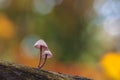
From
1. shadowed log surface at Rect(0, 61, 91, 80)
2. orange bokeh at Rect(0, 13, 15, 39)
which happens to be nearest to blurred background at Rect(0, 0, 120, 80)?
orange bokeh at Rect(0, 13, 15, 39)

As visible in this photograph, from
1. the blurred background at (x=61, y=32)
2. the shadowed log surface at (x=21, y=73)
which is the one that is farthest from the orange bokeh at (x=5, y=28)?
the shadowed log surface at (x=21, y=73)

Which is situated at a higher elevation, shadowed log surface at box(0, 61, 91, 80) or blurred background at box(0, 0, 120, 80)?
blurred background at box(0, 0, 120, 80)

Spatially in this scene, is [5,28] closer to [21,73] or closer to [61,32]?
[61,32]

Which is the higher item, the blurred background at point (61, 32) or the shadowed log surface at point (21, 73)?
the blurred background at point (61, 32)

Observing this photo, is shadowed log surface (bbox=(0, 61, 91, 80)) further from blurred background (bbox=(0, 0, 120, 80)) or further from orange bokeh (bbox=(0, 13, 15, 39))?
orange bokeh (bbox=(0, 13, 15, 39))

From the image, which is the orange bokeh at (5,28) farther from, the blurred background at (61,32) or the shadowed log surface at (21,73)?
the shadowed log surface at (21,73)

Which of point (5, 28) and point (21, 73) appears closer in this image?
point (21, 73)

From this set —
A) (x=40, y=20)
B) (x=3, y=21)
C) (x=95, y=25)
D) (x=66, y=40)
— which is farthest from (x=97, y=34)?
(x=3, y=21)

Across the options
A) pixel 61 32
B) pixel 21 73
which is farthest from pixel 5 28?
pixel 21 73

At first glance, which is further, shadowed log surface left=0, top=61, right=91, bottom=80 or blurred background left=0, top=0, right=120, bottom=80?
blurred background left=0, top=0, right=120, bottom=80

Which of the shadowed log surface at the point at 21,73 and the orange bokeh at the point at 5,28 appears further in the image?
the orange bokeh at the point at 5,28
